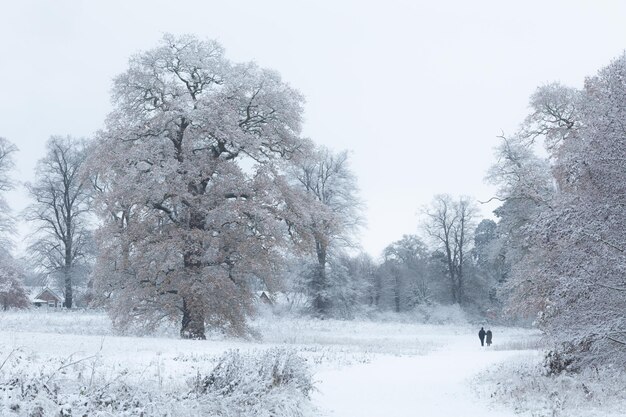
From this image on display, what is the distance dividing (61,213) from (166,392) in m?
36.7

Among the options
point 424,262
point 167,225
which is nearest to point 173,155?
point 167,225

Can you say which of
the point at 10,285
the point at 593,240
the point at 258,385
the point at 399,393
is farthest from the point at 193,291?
the point at 10,285

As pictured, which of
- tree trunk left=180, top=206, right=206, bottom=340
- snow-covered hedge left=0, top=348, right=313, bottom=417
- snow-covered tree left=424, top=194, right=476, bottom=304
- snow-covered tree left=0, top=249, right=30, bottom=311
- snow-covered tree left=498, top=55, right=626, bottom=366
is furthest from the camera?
snow-covered tree left=424, top=194, right=476, bottom=304

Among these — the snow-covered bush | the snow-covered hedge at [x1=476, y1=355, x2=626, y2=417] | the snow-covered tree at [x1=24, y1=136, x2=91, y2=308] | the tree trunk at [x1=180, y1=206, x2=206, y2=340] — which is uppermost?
the snow-covered tree at [x1=24, y1=136, x2=91, y2=308]

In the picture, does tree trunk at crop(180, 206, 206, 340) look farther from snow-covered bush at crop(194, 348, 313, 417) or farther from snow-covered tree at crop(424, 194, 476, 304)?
snow-covered tree at crop(424, 194, 476, 304)

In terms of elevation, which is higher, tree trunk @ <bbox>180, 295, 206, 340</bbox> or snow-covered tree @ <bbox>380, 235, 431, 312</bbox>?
snow-covered tree @ <bbox>380, 235, 431, 312</bbox>

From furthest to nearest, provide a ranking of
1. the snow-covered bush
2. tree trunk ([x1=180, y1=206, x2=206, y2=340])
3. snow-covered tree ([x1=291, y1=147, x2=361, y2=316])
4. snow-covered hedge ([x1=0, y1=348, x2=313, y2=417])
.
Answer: snow-covered tree ([x1=291, y1=147, x2=361, y2=316]) < tree trunk ([x1=180, y1=206, x2=206, y2=340]) < the snow-covered bush < snow-covered hedge ([x1=0, y1=348, x2=313, y2=417])

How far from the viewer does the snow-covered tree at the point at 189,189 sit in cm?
1922

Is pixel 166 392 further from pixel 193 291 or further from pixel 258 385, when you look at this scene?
pixel 193 291

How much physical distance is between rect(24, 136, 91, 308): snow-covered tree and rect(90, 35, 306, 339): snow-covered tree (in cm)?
1857

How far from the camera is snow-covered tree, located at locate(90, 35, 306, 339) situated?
19219 mm

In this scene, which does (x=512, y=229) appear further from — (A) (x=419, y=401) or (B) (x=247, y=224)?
(A) (x=419, y=401)

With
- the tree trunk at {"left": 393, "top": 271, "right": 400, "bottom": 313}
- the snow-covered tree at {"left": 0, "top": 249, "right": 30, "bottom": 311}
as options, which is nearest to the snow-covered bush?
the snow-covered tree at {"left": 0, "top": 249, "right": 30, "bottom": 311}

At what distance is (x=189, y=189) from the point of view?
2045 cm
